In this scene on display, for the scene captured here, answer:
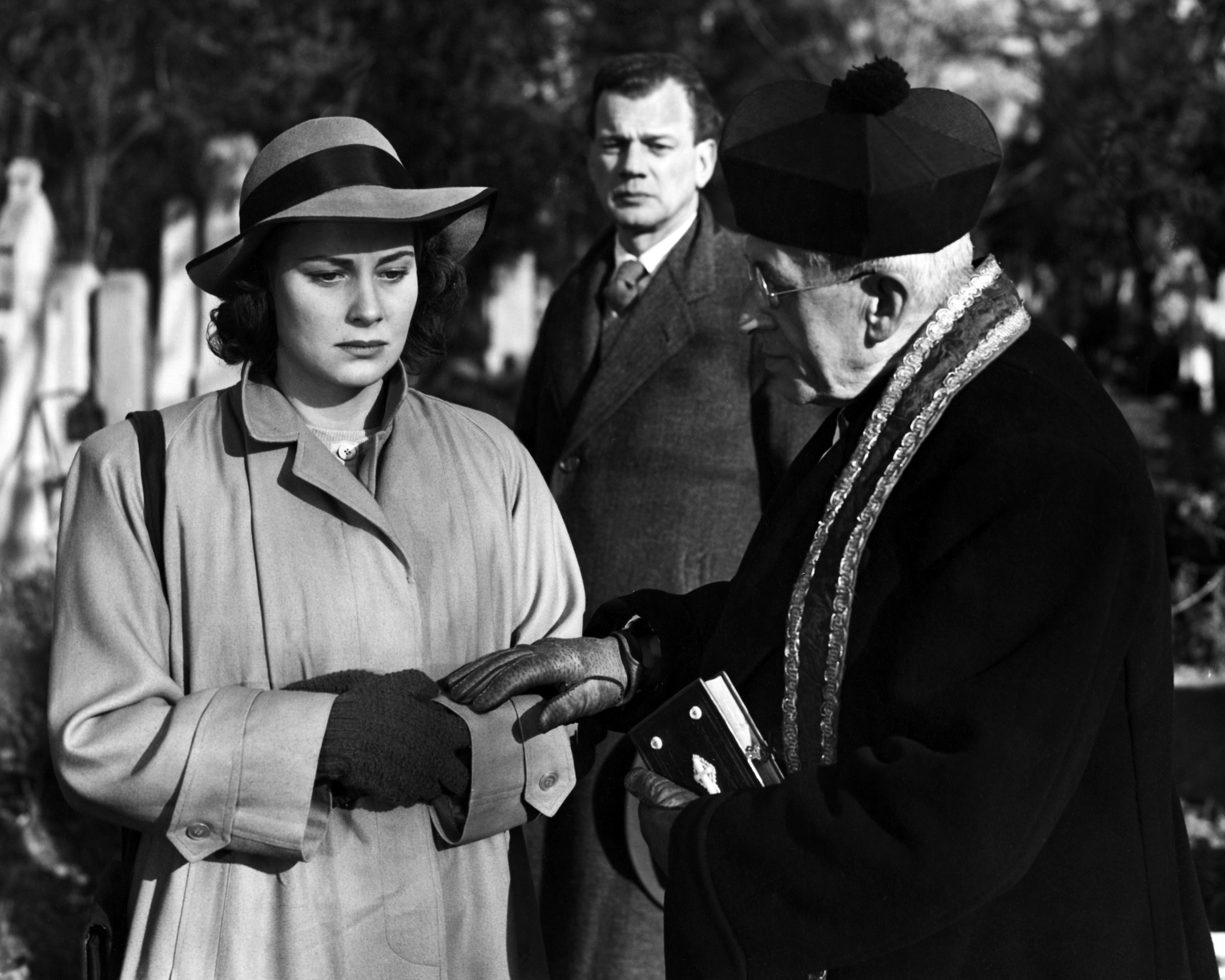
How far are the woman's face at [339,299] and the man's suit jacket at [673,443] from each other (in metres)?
1.29

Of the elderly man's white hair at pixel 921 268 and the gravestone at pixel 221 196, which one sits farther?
the gravestone at pixel 221 196

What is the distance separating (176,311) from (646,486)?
513 cm

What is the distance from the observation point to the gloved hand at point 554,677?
224 cm

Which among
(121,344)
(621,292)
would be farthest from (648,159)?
(121,344)

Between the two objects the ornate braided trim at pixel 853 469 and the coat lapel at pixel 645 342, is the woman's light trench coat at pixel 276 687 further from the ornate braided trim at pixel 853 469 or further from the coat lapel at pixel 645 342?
the coat lapel at pixel 645 342

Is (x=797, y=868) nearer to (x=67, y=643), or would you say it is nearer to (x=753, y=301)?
(x=753, y=301)

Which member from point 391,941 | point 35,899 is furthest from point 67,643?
point 35,899

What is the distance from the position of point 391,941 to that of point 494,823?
0.74ft

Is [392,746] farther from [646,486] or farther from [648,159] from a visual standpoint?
[648,159]

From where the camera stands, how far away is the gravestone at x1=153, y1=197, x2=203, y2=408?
7.87 metres

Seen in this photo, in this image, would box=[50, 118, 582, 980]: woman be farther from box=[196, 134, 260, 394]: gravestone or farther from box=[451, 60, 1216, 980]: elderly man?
box=[196, 134, 260, 394]: gravestone

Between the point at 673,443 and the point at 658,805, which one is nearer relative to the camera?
the point at 658,805

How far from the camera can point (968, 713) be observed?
65.7 inches

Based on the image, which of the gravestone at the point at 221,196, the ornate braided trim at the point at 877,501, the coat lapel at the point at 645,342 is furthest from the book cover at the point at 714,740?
the gravestone at the point at 221,196
